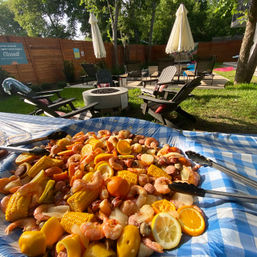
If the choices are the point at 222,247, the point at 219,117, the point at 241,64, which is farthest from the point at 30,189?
the point at 241,64

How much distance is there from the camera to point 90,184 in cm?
109

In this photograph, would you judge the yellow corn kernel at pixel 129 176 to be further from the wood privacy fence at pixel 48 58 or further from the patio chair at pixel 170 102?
the wood privacy fence at pixel 48 58

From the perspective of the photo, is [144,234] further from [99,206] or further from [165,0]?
[165,0]

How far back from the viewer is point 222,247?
2.67ft

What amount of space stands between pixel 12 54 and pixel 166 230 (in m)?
10.9

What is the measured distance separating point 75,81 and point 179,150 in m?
11.2

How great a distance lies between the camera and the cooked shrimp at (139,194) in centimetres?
106

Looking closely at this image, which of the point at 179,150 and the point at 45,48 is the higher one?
the point at 45,48

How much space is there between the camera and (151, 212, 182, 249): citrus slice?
900mm

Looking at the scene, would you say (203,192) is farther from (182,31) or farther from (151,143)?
(182,31)

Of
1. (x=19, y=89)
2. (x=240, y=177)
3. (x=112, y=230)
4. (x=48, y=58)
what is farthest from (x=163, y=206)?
(x=48, y=58)

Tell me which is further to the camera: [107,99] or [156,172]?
[107,99]

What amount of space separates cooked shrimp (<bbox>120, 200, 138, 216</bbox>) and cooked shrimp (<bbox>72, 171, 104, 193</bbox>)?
225 millimetres

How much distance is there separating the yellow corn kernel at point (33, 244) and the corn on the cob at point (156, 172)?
842mm
